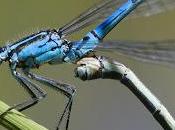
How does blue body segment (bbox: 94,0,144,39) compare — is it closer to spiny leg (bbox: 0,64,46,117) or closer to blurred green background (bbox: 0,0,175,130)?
spiny leg (bbox: 0,64,46,117)

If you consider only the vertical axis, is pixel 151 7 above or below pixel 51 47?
Answer: below

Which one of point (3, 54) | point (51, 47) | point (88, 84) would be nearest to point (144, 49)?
point (51, 47)

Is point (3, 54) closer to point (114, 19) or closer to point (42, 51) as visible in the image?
point (42, 51)

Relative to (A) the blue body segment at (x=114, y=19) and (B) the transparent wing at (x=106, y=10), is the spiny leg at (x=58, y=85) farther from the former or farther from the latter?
(A) the blue body segment at (x=114, y=19)

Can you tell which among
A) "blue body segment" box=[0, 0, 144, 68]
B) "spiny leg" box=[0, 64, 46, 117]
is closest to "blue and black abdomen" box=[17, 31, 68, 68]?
"blue body segment" box=[0, 0, 144, 68]

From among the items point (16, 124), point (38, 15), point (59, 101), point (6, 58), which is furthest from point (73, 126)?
point (16, 124)

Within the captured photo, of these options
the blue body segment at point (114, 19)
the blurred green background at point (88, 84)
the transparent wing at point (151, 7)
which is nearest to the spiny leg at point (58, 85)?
the blue body segment at point (114, 19)
